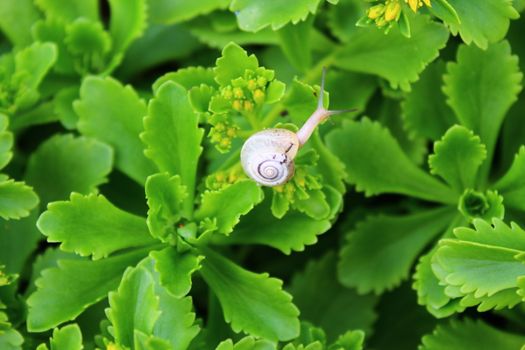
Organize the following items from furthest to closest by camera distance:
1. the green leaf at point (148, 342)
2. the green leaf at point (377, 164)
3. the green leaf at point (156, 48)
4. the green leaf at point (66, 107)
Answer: the green leaf at point (156, 48) < the green leaf at point (66, 107) < the green leaf at point (377, 164) < the green leaf at point (148, 342)

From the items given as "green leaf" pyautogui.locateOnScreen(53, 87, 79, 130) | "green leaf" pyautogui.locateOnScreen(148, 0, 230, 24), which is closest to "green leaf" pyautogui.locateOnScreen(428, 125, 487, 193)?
"green leaf" pyautogui.locateOnScreen(148, 0, 230, 24)

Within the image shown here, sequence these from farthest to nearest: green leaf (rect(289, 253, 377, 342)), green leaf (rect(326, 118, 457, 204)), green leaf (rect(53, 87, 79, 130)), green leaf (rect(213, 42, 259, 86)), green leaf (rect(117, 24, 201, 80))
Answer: green leaf (rect(117, 24, 201, 80)) < green leaf (rect(289, 253, 377, 342)) < green leaf (rect(53, 87, 79, 130)) < green leaf (rect(326, 118, 457, 204)) < green leaf (rect(213, 42, 259, 86))

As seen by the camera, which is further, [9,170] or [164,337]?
[9,170]

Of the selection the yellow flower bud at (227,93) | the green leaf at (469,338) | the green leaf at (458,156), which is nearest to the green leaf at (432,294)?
the green leaf at (469,338)

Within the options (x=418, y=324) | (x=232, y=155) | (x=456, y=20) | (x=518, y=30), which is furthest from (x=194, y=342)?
(x=518, y=30)

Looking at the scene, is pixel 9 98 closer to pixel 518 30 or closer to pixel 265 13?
pixel 265 13

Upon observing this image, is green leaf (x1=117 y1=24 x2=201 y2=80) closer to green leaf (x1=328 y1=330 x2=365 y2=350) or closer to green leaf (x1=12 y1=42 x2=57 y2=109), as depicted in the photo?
green leaf (x1=12 y1=42 x2=57 y2=109)

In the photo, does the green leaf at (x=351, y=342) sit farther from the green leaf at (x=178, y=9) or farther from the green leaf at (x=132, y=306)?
the green leaf at (x=178, y=9)
